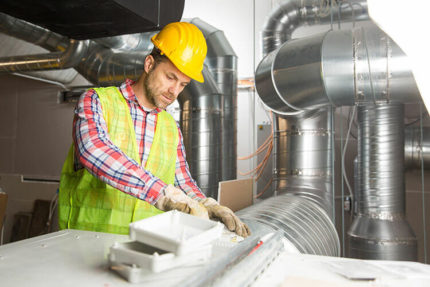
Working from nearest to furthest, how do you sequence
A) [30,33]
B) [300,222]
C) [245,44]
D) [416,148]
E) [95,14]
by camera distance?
[95,14] → [300,222] → [30,33] → [416,148] → [245,44]

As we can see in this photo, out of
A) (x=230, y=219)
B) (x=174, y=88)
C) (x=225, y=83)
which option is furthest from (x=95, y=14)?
(x=225, y=83)

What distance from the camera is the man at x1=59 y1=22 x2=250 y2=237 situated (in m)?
1.26

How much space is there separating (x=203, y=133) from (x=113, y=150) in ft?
6.46

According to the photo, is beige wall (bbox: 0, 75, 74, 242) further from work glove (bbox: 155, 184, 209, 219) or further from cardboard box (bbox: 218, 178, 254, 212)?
work glove (bbox: 155, 184, 209, 219)

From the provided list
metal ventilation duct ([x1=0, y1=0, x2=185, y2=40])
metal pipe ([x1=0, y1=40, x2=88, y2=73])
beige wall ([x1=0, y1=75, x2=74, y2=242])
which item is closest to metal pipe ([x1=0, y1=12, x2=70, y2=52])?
metal pipe ([x1=0, y1=40, x2=88, y2=73])

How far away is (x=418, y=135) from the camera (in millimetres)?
3303

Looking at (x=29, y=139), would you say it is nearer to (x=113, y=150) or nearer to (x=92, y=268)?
(x=113, y=150)

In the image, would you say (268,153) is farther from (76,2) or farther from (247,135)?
(76,2)

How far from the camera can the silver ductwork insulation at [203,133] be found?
3.14 m

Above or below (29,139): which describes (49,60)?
above

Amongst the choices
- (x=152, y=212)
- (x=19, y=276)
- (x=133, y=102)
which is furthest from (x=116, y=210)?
(x=19, y=276)

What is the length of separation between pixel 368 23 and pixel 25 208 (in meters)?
4.90

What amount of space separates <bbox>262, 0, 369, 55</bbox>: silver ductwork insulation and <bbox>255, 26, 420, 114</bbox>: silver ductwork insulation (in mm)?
858

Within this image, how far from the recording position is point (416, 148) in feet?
10.8
